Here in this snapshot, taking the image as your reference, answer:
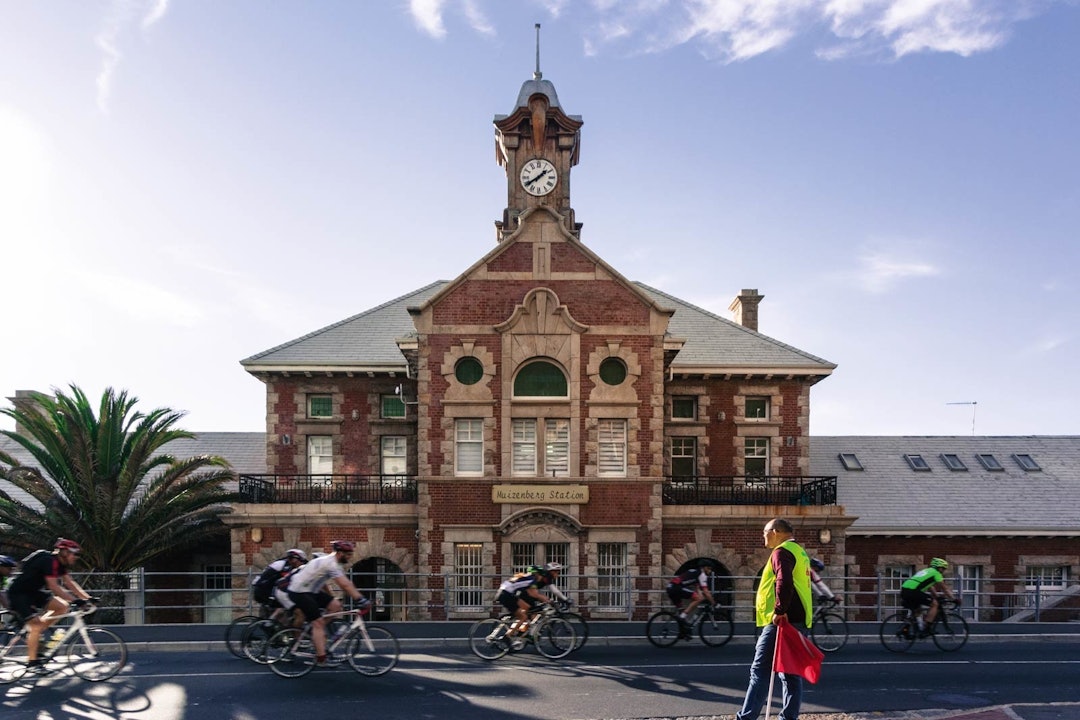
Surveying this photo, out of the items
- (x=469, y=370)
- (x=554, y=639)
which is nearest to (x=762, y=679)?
(x=554, y=639)

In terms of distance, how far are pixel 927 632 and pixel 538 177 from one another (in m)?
19.9

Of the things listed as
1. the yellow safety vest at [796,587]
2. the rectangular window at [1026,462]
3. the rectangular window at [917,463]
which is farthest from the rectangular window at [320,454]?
the rectangular window at [1026,462]

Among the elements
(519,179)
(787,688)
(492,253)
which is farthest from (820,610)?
(519,179)

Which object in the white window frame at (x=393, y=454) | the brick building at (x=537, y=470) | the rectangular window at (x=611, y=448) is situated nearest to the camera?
the brick building at (x=537, y=470)

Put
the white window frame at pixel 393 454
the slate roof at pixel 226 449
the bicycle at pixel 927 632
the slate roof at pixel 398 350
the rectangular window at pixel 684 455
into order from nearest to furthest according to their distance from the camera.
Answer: the bicycle at pixel 927 632 < the slate roof at pixel 398 350 < the white window frame at pixel 393 454 < the rectangular window at pixel 684 455 < the slate roof at pixel 226 449

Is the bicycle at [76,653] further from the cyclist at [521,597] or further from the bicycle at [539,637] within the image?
the cyclist at [521,597]

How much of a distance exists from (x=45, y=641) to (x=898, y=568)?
24.9 m

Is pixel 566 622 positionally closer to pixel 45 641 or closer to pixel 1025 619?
pixel 45 641

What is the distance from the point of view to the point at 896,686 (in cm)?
1205

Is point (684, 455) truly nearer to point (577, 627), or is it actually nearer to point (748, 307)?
point (748, 307)

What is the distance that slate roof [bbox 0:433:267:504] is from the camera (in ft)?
106

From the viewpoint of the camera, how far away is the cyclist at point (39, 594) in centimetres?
1181

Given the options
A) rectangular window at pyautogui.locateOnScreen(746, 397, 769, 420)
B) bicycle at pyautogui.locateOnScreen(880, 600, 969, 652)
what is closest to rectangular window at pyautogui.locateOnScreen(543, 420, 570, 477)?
rectangular window at pyautogui.locateOnScreen(746, 397, 769, 420)

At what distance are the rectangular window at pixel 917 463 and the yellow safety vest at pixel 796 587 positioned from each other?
25.6 metres
